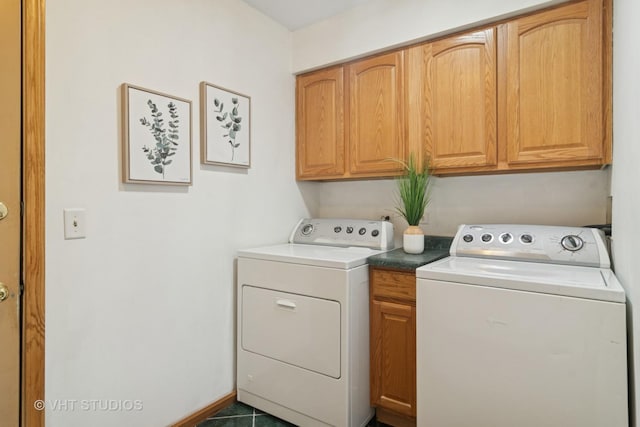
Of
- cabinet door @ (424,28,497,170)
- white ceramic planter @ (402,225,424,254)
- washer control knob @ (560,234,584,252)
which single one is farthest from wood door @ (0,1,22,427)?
washer control knob @ (560,234,584,252)

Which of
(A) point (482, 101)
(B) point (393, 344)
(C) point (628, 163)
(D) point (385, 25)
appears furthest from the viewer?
(D) point (385, 25)

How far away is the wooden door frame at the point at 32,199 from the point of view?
1280mm

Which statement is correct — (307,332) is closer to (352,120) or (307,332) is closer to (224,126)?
(224,126)

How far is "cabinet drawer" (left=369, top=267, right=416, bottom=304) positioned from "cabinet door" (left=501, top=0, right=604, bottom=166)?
80 cm

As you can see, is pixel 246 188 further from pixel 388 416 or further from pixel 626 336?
pixel 626 336

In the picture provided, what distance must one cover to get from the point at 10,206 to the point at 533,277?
6.41 feet

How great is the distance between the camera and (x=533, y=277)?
4.44 feet

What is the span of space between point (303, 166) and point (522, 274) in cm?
158

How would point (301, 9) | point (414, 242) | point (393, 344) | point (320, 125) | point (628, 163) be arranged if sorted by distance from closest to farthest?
point (628, 163), point (393, 344), point (414, 242), point (301, 9), point (320, 125)

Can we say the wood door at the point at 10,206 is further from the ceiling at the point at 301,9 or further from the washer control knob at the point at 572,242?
the washer control knob at the point at 572,242

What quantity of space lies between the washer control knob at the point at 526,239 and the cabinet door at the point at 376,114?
757 millimetres

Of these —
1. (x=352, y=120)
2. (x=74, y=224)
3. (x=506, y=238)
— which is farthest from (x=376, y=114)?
(x=74, y=224)

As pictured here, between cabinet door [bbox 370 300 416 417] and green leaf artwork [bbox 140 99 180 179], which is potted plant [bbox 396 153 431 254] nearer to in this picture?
cabinet door [bbox 370 300 416 417]

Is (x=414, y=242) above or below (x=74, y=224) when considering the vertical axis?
below
